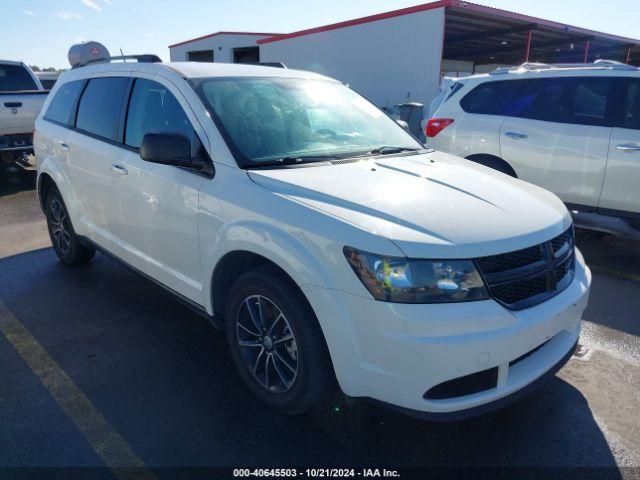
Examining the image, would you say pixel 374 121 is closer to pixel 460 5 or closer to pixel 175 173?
pixel 175 173

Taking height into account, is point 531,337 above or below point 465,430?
above

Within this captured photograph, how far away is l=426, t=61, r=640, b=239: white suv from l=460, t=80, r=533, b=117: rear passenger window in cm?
1

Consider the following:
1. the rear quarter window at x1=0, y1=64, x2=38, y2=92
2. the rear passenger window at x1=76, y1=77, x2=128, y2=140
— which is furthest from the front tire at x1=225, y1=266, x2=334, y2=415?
the rear quarter window at x1=0, y1=64, x2=38, y2=92

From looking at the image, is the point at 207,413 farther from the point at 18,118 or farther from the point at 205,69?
the point at 18,118

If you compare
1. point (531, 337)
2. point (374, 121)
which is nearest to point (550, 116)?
point (374, 121)

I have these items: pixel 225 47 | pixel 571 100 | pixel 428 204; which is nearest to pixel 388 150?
pixel 428 204

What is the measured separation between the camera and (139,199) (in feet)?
11.1

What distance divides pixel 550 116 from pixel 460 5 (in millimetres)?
Answer: 10418

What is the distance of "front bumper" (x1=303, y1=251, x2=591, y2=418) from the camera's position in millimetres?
2057

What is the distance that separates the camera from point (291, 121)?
3.19m

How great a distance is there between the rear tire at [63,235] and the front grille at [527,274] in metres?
3.88

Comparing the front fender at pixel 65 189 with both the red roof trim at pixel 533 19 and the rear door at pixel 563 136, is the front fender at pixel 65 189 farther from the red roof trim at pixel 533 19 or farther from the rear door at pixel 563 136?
the red roof trim at pixel 533 19

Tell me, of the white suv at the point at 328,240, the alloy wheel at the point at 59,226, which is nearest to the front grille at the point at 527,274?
the white suv at the point at 328,240

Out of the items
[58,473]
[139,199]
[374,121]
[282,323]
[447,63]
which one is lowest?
[58,473]
